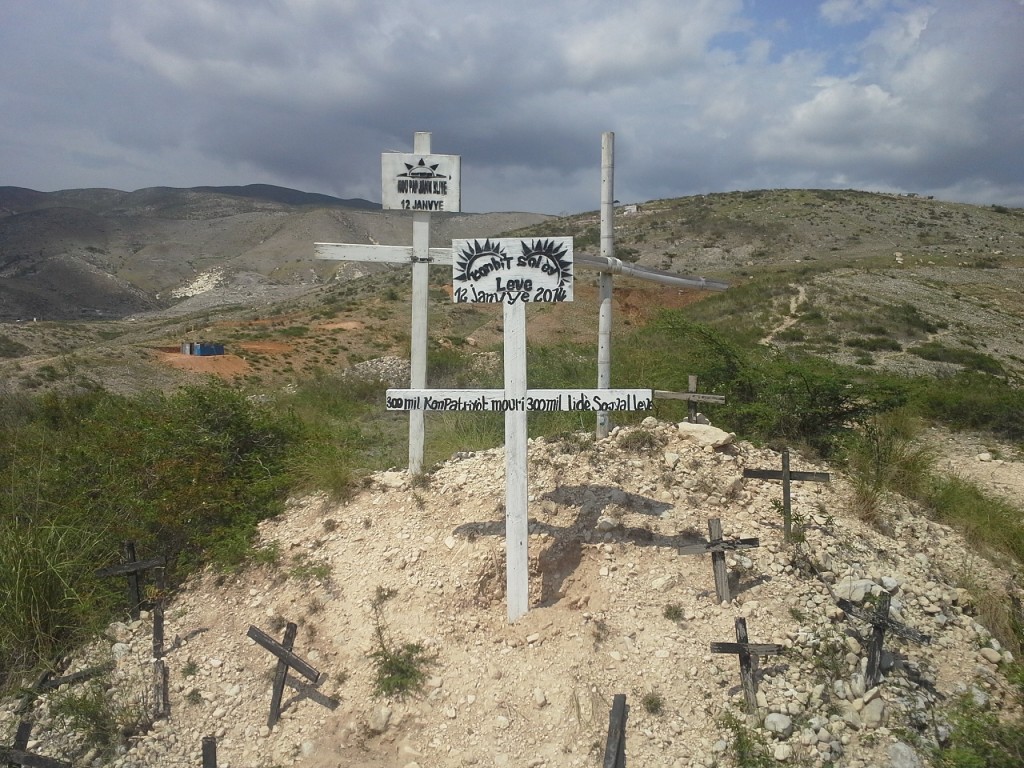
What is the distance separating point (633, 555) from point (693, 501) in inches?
34.5

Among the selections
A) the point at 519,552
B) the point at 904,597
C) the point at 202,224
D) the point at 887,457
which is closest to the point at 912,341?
the point at 887,457

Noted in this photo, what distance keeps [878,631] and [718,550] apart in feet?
3.41

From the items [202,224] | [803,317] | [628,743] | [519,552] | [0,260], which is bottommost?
[628,743]

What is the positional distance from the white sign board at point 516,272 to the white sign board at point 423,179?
1400mm

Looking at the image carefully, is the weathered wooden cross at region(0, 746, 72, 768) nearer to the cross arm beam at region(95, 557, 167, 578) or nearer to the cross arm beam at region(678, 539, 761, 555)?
the cross arm beam at region(95, 557, 167, 578)

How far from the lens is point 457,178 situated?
6.11m

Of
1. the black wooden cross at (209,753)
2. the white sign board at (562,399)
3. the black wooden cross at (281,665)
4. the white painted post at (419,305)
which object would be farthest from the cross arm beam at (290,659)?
the white painted post at (419,305)

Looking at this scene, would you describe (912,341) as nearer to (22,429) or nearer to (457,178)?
(457,178)

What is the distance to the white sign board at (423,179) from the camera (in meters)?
6.09

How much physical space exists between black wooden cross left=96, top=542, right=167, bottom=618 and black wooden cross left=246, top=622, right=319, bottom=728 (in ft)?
4.26

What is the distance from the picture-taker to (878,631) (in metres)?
4.14

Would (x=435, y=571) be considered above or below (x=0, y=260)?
below

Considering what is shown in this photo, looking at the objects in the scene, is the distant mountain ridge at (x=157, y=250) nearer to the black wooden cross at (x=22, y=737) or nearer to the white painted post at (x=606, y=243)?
the white painted post at (x=606, y=243)

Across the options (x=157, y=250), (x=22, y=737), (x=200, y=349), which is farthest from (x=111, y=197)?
(x=22, y=737)
